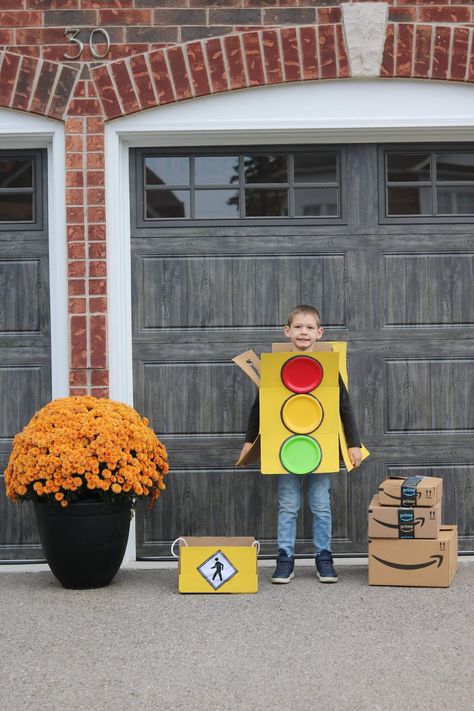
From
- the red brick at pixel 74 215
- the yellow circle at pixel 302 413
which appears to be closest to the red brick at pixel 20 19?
the red brick at pixel 74 215

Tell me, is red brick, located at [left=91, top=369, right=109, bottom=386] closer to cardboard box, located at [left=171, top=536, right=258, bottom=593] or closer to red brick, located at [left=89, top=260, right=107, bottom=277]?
red brick, located at [left=89, top=260, right=107, bottom=277]

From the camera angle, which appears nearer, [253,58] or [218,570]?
[218,570]

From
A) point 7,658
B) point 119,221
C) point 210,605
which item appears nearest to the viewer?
point 7,658

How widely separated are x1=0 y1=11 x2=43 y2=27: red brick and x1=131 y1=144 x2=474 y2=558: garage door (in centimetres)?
104

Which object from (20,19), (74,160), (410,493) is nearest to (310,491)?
(410,493)

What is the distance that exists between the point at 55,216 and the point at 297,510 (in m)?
2.38

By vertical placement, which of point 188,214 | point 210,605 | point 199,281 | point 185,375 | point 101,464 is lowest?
point 210,605

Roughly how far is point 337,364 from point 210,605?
A: 1526 mm

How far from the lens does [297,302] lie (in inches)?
270

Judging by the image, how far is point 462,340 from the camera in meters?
6.88

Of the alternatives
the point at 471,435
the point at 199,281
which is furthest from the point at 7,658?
the point at 471,435

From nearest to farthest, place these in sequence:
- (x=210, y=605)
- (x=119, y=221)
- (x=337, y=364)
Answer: (x=210, y=605) < (x=337, y=364) < (x=119, y=221)

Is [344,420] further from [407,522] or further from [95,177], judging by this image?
[95,177]

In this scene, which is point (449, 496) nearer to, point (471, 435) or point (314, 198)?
point (471, 435)
